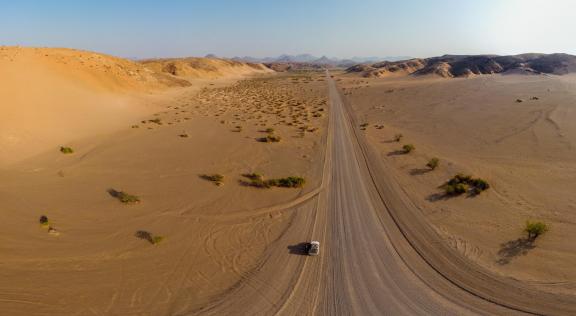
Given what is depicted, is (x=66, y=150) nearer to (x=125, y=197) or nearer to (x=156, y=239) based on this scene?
(x=125, y=197)

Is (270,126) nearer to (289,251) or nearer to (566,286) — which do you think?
(289,251)

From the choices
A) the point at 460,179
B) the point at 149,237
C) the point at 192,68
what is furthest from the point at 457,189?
the point at 192,68

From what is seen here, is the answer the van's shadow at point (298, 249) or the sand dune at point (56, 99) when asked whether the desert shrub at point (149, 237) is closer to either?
the van's shadow at point (298, 249)

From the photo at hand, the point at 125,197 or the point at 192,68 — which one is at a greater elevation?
the point at 192,68

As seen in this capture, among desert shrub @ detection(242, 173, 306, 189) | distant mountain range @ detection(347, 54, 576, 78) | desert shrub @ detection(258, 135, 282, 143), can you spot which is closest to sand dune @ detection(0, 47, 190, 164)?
desert shrub @ detection(258, 135, 282, 143)

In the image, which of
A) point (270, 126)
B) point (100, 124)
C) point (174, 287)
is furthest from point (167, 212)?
point (100, 124)

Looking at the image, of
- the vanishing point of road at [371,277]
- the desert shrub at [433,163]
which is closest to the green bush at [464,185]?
the desert shrub at [433,163]

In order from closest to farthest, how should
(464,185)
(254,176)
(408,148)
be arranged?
(464,185), (254,176), (408,148)
